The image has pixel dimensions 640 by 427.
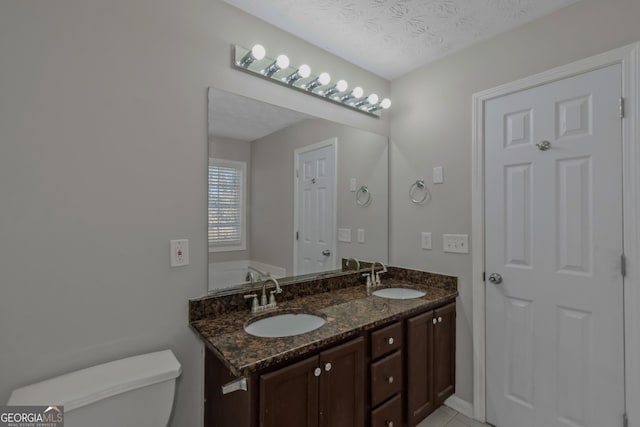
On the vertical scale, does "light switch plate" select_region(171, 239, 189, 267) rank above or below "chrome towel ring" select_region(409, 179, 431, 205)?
below

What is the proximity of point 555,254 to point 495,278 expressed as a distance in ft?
1.14

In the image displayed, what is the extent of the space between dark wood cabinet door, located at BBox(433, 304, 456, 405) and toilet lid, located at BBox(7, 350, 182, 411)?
151 centimetres

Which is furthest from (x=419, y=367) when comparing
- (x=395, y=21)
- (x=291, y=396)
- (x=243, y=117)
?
(x=395, y=21)

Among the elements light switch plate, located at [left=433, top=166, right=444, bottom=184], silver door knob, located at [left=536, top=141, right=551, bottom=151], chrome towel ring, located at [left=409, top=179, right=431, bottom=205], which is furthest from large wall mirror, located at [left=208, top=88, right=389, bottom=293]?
silver door knob, located at [left=536, top=141, right=551, bottom=151]

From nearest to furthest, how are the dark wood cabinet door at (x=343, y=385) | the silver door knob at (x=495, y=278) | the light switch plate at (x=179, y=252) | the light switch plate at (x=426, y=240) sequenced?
the dark wood cabinet door at (x=343, y=385)
the light switch plate at (x=179, y=252)
the silver door knob at (x=495, y=278)
the light switch plate at (x=426, y=240)

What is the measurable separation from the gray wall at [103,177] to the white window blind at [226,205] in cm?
6

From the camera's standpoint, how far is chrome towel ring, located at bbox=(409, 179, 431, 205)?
2209mm

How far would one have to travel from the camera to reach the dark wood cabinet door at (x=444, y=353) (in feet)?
6.18

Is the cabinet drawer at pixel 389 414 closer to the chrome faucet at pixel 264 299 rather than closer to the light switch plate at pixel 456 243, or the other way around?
the chrome faucet at pixel 264 299

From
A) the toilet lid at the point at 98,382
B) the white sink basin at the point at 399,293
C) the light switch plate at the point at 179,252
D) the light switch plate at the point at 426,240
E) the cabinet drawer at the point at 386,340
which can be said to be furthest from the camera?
the light switch plate at the point at 426,240

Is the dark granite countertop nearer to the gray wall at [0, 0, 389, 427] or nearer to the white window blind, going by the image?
the gray wall at [0, 0, 389, 427]

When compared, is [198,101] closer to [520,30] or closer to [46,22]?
[46,22]

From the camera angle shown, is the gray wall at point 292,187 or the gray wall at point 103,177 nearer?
the gray wall at point 103,177

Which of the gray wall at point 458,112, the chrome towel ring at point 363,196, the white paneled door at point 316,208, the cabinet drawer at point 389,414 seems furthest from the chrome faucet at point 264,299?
the gray wall at point 458,112
